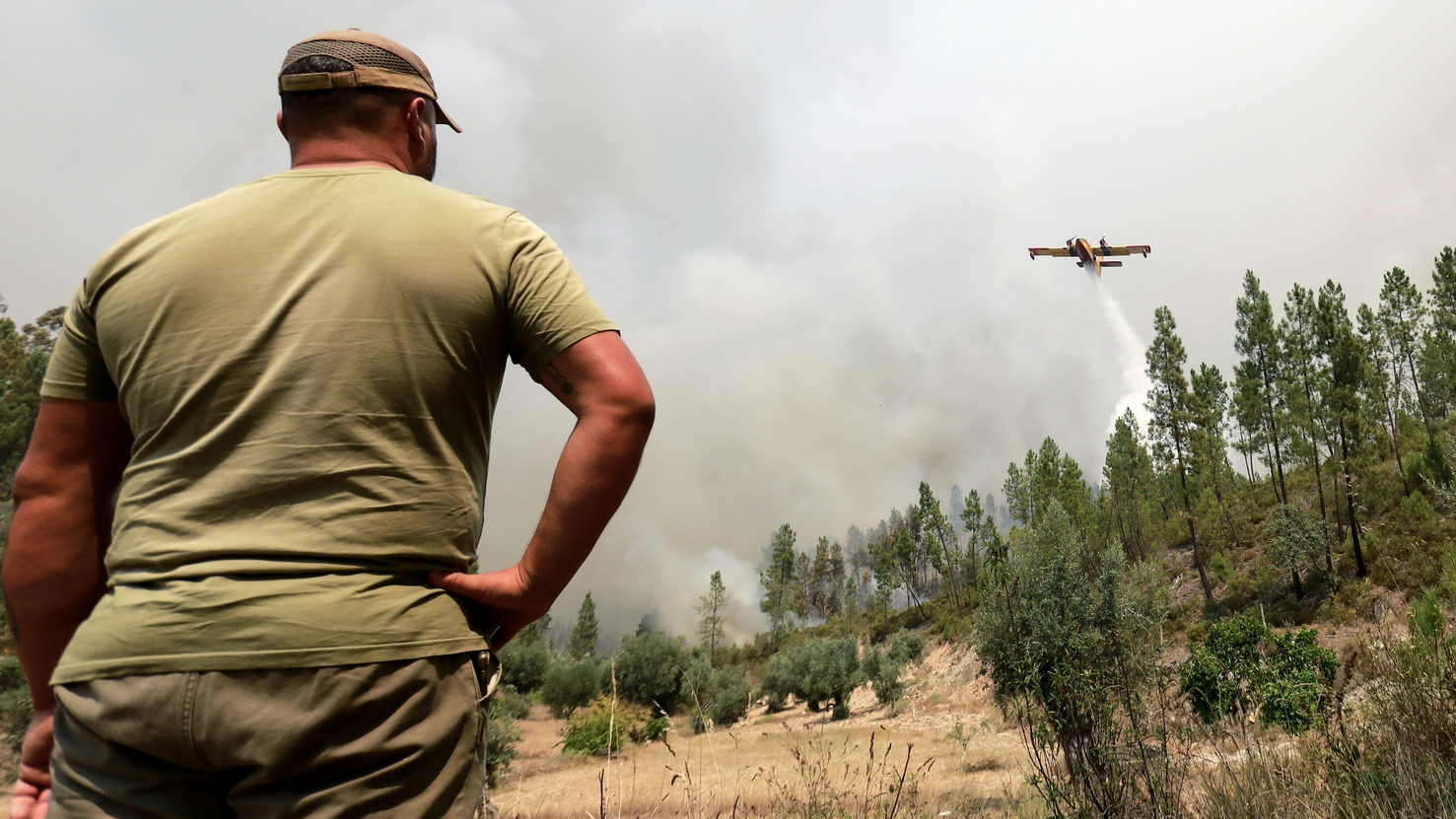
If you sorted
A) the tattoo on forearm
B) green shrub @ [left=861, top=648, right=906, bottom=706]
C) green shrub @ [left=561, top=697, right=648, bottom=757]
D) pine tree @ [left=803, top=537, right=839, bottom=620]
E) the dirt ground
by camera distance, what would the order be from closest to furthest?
the tattoo on forearm, the dirt ground, green shrub @ [left=561, top=697, right=648, bottom=757], green shrub @ [left=861, top=648, right=906, bottom=706], pine tree @ [left=803, top=537, right=839, bottom=620]

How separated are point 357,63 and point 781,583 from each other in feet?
221

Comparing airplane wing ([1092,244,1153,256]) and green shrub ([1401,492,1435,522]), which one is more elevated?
airplane wing ([1092,244,1153,256])

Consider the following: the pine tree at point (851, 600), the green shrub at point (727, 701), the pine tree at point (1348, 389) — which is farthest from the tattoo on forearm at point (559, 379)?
the pine tree at point (851, 600)

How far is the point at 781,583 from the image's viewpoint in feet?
218

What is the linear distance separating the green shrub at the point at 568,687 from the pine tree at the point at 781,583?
113 ft

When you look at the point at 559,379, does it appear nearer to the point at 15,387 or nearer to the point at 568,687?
the point at 568,687

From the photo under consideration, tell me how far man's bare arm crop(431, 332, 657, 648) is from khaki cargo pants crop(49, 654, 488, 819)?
166 millimetres

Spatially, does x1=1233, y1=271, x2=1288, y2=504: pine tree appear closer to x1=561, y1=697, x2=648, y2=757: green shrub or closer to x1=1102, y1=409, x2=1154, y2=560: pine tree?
x1=1102, y1=409, x2=1154, y2=560: pine tree

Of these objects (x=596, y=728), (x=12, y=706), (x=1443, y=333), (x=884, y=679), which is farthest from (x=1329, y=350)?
(x=12, y=706)

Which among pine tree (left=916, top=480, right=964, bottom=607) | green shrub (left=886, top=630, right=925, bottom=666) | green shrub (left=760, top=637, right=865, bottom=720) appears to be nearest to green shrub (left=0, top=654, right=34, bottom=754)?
green shrub (left=760, top=637, right=865, bottom=720)

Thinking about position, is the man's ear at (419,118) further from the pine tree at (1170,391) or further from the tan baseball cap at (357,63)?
the pine tree at (1170,391)

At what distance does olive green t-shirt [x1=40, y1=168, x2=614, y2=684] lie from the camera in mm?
1012

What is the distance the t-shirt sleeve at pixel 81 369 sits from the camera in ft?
4.11

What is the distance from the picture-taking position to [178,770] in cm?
101
